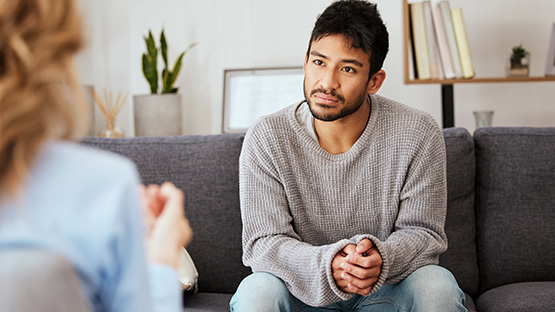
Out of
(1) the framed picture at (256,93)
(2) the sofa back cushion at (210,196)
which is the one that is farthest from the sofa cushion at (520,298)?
(1) the framed picture at (256,93)

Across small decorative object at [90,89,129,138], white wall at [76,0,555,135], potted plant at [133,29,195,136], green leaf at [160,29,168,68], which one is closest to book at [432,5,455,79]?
white wall at [76,0,555,135]

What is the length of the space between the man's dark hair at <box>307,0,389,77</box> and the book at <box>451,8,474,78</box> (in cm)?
85

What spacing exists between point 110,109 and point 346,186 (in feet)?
5.93

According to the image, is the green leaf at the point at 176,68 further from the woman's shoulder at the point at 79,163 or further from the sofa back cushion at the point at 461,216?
the woman's shoulder at the point at 79,163

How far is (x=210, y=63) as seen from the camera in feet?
10.3

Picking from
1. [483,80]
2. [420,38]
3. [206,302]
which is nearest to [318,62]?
[206,302]

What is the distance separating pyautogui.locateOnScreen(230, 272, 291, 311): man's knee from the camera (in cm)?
154

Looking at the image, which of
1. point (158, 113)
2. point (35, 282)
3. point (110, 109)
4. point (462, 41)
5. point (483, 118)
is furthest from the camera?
point (110, 109)

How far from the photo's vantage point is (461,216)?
197 cm

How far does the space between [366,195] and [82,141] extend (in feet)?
3.25

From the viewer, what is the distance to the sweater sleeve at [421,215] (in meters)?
1.63

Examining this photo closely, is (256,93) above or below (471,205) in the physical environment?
above

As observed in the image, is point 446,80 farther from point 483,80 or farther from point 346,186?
point 346,186

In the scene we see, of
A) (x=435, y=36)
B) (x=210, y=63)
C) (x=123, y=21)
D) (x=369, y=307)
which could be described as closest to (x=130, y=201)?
(x=369, y=307)
